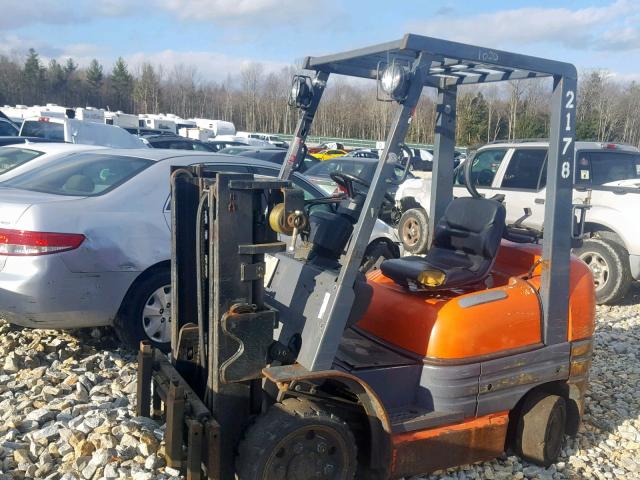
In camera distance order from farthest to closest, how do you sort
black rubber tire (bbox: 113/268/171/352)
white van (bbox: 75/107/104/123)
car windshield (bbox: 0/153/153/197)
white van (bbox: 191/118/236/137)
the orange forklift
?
white van (bbox: 191/118/236/137), white van (bbox: 75/107/104/123), car windshield (bbox: 0/153/153/197), black rubber tire (bbox: 113/268/171/352), the orange forklift

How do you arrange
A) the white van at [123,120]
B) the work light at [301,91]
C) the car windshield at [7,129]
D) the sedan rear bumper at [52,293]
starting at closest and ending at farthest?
the work light at [301,91] → the sedan rear bumper at [52,293] → the car windshield at [7,129] → the white van at [123,120]

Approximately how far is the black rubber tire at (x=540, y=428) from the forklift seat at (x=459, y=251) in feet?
2.77

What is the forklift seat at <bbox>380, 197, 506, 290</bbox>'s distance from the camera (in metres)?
3.93

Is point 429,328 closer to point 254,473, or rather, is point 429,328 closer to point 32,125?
point 254,473

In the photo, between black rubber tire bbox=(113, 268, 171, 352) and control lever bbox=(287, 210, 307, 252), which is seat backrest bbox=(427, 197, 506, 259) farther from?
black rubber tire bbox=(113, 268, 171, 352)

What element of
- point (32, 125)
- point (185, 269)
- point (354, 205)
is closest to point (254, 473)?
point (185, 269)

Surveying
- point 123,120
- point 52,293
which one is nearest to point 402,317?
point 52,293

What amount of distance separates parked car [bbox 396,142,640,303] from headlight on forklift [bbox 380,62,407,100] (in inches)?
197

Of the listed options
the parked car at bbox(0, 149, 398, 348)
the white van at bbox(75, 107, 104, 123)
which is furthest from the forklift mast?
the white van at bbox(75, 107, 104, 123)

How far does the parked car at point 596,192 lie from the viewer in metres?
8.02

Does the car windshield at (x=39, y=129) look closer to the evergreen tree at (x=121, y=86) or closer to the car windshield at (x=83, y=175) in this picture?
the car windshield at (x=83, y=175)

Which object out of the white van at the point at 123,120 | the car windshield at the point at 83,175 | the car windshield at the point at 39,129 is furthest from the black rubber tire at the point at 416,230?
the white van at the point at 123,120

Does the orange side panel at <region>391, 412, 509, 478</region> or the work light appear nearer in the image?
the orange side panel at <region>391, 412, 509, 478</region>

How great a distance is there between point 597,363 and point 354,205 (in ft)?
11.1
